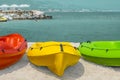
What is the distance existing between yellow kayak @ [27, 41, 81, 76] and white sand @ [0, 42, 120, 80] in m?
0.26

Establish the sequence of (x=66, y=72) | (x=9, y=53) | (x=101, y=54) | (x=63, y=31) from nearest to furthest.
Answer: (x=9, y=53)
(x=66, y=72)
(x=101, y=54)
(x=63, y=31)

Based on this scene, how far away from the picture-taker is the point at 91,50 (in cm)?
1008

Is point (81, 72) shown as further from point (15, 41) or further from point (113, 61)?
point (15, 41)

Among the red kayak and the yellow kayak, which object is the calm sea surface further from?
the yellow kayak

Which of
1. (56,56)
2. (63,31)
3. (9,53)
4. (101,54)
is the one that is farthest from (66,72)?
(63,31)

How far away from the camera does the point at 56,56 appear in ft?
29.0

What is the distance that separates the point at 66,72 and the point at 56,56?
0.96 m

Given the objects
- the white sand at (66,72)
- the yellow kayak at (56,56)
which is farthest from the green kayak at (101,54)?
the yellow kayak at (56,56)

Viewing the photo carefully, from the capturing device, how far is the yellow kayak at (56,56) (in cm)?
883

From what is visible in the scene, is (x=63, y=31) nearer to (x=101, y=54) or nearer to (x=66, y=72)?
(x=101, y=54)

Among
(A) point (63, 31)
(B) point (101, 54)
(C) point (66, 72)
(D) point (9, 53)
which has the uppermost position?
(D) point (9, 53)

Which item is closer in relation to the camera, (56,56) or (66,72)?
(56,56)

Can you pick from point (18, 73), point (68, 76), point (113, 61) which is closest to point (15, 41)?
point (18, 73)

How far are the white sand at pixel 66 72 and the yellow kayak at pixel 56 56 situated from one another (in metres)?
0.26
